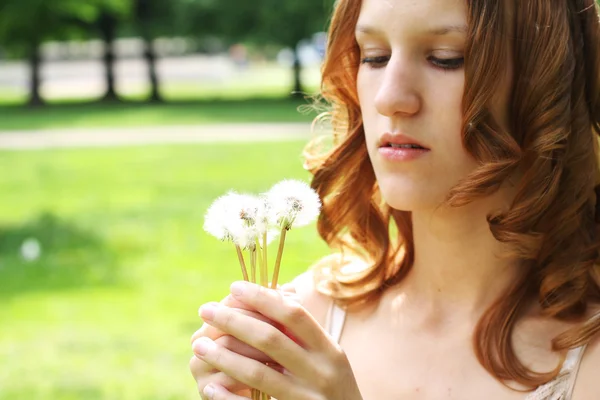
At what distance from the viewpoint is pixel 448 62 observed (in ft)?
6.40

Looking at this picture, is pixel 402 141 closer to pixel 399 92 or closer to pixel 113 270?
pixel 399 92

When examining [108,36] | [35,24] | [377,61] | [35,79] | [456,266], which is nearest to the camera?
[377,61]

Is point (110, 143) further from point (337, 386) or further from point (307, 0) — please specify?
point (337, 386)

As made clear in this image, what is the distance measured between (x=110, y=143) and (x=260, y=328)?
55.8 feet

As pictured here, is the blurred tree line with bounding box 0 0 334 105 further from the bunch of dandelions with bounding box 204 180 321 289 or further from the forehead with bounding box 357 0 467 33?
the bunch of dandelions with bounding box 204 180 321 289

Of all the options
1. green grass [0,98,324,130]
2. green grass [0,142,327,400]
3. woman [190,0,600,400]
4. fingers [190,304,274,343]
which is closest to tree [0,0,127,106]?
green grass [0,98,324,130]

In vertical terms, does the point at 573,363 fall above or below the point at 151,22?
below

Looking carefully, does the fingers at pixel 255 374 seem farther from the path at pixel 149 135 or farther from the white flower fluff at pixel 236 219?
the path at pixel 149 135

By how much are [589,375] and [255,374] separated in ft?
2.30

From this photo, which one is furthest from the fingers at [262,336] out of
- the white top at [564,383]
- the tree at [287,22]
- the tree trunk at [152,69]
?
the tree trunk at [152,69]

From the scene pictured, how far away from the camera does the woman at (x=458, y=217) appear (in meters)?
1.77

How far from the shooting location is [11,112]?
25.7 metres

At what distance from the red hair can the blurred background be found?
236mm

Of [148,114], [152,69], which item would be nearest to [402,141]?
[148,114]
